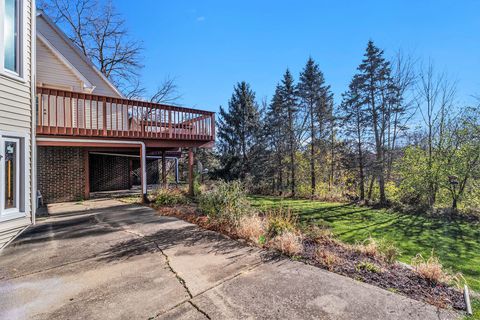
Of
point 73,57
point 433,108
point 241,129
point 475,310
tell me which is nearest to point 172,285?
point 475,310

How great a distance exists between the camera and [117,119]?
349 inches

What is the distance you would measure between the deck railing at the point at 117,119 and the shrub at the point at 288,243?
6723 millimetres

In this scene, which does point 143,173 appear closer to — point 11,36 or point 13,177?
point 13,177

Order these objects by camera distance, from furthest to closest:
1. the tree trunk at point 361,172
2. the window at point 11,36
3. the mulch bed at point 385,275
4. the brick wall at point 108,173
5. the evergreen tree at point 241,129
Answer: the evergreen tree at point 241,129 → the tree trunk at point 361,172 → the brick wall at point 108,173 → the window at point 11,36 → the mulch bed at point 385,275

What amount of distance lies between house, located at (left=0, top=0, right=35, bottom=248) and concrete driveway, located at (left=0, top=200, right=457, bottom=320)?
37.4 inches

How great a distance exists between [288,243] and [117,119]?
7714 millimetres

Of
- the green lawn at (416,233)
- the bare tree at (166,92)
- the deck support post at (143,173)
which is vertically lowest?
the green lawn at (416,233)

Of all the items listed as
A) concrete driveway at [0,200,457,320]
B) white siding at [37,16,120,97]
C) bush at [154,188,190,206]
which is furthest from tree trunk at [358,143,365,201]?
white siding at [37,16,120,97]

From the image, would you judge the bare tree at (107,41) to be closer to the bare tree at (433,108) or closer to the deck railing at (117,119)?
the deck railing at (117,119)

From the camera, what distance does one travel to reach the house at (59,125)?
5375 millimetres

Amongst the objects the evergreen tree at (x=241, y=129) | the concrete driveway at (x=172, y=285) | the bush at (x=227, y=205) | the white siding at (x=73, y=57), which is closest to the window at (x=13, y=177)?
the concrete driveway at (x=172, y=285)

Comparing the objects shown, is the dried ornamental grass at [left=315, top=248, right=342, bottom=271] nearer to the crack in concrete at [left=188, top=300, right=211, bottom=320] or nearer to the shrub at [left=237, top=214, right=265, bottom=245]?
the shrub at [left=237, top=214, right=265, bottom=245]

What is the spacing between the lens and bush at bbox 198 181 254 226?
5.80 meters

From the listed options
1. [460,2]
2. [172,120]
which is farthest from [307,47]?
[172,120]
